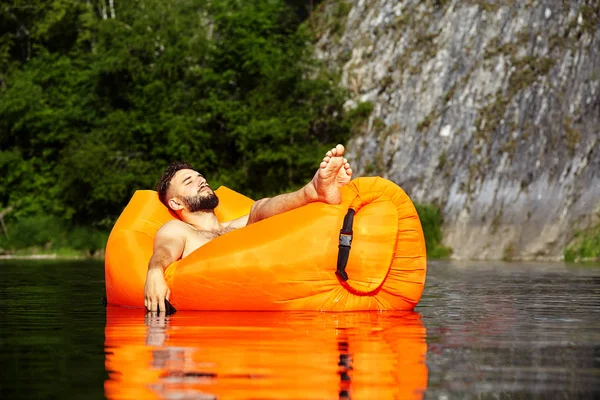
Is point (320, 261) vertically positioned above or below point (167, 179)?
below

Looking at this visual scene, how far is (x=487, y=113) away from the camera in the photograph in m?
28.1

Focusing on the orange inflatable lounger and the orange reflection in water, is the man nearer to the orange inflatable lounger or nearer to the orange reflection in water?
the orange inflatable lounger

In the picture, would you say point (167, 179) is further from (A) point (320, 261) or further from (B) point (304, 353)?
(B) point (304, 353)

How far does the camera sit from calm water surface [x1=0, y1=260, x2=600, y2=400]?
4.45 metres

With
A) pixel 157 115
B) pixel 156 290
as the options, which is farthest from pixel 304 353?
pixel 157 115

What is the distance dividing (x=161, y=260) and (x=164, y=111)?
2639 cm

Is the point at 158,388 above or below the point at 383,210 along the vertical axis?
below

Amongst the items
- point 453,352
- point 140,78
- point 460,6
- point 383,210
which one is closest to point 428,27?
point 460,6

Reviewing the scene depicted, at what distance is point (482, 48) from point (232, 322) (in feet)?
76.0

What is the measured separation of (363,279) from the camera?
8188 millimetres

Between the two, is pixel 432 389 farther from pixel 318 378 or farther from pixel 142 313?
pixel 142 313

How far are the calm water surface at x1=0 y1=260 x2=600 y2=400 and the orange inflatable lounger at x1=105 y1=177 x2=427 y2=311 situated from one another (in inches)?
7.2

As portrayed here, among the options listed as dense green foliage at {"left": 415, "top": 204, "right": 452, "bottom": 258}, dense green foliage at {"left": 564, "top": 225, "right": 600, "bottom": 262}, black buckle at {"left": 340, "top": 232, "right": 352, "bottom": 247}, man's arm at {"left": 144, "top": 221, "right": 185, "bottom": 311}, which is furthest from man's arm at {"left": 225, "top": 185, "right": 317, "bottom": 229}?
dense green foliage at {"left": 415, "top": 204, "right": 452, "bottom": 258}

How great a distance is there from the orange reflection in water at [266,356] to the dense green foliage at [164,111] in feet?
80.4
